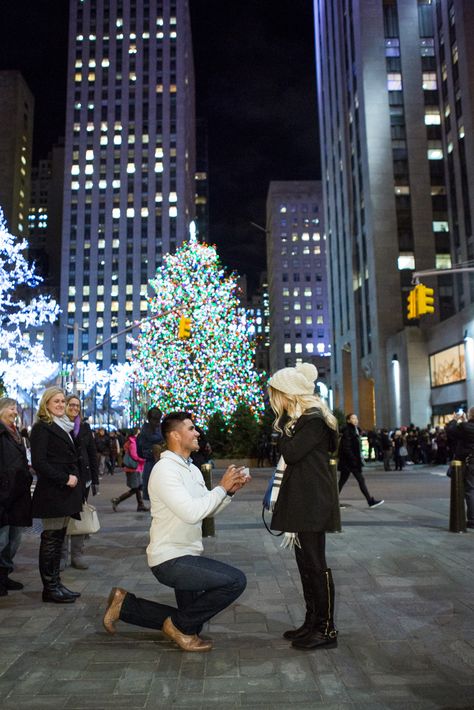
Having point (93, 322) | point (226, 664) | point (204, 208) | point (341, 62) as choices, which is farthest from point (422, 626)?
point (204, 208)

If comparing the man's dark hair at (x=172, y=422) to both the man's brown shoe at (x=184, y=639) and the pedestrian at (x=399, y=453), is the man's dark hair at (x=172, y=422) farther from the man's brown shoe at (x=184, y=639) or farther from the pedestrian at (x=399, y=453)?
the pedestrian at (x=399, y=453)

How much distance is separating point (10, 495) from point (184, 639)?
2.88m

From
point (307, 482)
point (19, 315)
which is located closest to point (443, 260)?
point (19, 315)

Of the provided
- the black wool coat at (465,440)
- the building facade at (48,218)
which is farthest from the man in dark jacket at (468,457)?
the building facade at (48,218)

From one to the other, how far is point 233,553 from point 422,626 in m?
3.55

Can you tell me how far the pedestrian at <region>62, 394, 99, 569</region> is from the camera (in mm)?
7277

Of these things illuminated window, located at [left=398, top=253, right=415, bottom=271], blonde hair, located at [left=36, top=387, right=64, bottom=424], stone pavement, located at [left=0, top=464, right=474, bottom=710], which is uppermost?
illuminated window, located at [left=398, top=253, right=415, bottom=271]

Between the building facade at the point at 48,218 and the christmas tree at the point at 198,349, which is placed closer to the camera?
the christmas tree at the point at 198,349

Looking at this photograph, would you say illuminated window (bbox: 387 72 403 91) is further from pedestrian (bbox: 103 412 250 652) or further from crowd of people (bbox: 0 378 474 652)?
pedestrian (bbox: 103 412 250 652)

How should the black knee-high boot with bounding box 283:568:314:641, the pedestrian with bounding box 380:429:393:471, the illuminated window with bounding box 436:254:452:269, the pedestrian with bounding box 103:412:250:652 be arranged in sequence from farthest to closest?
the illuminated window with bounding box 436:254:452:269 < the pedestrian with bounding box 380:429:393:471 < the black knee-high boot with bounding box 283:568:314:641 < the pedestrian with bounding box 103:412:250:652

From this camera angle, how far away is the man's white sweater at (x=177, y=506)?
3.97 metres

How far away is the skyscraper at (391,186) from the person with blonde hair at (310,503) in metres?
44.1

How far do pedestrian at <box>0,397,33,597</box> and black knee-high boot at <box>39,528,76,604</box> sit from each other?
1.52 feet

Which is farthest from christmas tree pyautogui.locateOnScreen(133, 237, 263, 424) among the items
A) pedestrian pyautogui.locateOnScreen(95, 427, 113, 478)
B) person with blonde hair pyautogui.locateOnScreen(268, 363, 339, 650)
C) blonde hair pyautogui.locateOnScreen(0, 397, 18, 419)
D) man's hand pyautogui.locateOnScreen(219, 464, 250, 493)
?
man's hand pyautogui.locateOnScreen(219, 464, 250, 493)
